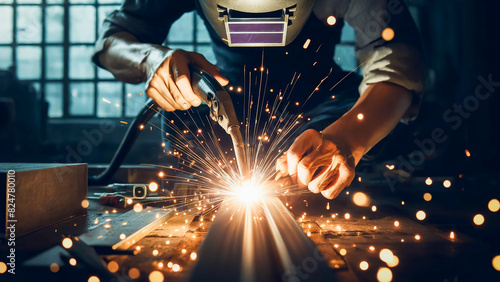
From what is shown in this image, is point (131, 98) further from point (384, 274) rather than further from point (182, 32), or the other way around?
point (384, 274)

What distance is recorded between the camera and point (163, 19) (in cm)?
201

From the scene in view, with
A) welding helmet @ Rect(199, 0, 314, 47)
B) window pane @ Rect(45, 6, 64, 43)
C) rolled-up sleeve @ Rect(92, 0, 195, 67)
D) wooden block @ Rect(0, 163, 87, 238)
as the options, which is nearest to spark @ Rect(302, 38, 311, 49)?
welding helmet @ Rect(199, 0, 314, 47)

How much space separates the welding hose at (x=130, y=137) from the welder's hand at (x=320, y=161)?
933mm

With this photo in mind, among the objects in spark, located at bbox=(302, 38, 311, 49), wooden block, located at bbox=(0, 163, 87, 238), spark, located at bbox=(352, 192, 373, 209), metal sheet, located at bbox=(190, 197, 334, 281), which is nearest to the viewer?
metal sheet, located at bbox=(190, 197, 334, 281)

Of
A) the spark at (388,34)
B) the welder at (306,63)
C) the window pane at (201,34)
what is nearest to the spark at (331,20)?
the welder at (306,63)

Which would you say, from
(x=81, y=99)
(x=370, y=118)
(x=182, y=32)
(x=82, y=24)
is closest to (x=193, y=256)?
(x=370, y=118)

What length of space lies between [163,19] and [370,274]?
1.70 m

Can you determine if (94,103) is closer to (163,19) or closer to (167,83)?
(163,19)

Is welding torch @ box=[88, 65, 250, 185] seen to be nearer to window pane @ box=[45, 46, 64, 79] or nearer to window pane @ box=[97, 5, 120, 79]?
window pane @ box=[97, 5, 120, 79]

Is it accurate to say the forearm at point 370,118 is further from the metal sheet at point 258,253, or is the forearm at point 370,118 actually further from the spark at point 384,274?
the spark at point 384,274

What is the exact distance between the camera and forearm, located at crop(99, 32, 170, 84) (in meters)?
1.54

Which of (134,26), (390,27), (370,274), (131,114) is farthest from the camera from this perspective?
(131,114)

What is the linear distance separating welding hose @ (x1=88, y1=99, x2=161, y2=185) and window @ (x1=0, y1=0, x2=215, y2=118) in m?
2.97

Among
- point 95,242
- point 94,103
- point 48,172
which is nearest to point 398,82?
point 95,242
